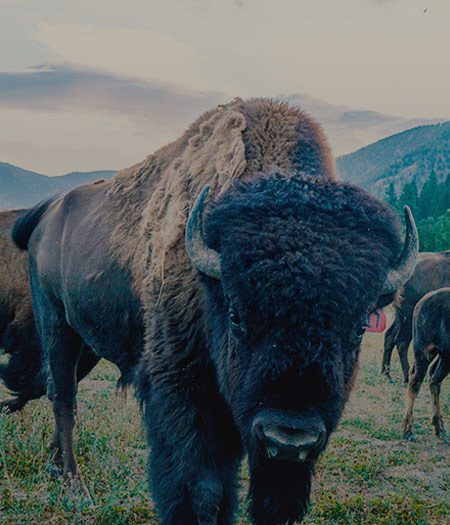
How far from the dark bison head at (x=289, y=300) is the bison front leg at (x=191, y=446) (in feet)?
0.96

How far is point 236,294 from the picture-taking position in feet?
10.5

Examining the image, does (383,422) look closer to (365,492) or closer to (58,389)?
(365,492)

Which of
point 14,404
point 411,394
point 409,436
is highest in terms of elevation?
point 14,404

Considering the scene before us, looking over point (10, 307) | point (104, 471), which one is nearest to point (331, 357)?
point (104, 471)

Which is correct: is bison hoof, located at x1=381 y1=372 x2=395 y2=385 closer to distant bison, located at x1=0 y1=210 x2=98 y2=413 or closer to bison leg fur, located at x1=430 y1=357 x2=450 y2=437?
bison leg fur, located at x1=430 y1=357 x2=450 y2=437

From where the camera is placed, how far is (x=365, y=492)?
597 centimetres

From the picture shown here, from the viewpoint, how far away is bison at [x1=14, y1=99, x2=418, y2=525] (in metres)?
3.05

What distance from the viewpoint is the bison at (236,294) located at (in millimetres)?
3051

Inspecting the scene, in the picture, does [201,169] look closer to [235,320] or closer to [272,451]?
[235,320]

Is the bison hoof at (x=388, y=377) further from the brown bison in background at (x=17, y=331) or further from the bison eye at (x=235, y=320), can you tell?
the bison eye at (x=235, y=320)

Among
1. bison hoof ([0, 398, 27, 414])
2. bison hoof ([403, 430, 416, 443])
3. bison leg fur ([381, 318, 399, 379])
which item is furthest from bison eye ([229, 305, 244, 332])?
bison leg fur ([381, 318, 399, 379])

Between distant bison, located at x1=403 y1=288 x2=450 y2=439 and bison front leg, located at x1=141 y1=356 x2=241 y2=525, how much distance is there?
5.40 metres

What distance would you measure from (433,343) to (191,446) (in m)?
6.02

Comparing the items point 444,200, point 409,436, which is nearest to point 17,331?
point 409,436
